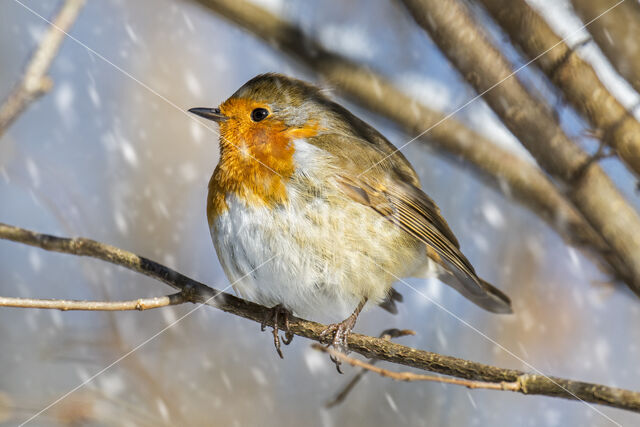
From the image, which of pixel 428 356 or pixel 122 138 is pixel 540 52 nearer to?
pixel 428 356

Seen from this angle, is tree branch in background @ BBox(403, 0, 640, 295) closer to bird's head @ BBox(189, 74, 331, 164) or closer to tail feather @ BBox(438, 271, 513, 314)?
bird's head @ BBox(189, 74, 331, 164)

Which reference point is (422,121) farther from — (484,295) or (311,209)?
(484,295)

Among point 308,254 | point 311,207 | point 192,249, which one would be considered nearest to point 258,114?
point 311,207

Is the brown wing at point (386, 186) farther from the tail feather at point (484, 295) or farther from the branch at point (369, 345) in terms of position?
the branch at point (369, 345)

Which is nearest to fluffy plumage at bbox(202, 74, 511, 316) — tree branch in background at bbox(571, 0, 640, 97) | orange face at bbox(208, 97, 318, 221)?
orange face at bbox(208, 97, 318, 221)

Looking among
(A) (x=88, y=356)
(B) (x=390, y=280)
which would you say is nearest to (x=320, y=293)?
(B) (x=390, y=280)
